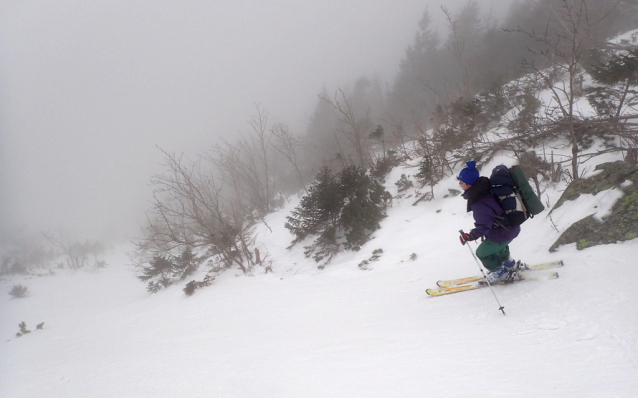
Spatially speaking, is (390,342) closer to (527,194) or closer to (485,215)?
(485,215)

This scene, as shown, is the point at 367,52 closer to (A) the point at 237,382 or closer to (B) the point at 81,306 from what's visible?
(B) the point at 81,306

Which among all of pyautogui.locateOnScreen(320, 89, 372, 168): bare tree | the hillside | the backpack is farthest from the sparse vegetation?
the backpack

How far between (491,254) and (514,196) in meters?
0.93

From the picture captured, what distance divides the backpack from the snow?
93 cm

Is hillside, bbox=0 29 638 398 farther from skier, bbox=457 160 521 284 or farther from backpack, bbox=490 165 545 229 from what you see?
backpack, bbox=490 165 545 229

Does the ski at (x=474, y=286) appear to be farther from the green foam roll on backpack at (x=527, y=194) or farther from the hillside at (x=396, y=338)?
the green foam roll on backpack at (x=527, y=194)

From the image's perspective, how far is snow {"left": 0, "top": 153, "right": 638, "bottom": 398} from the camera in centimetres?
226

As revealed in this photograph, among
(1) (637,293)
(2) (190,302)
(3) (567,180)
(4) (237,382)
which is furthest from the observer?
(2) (190,302)

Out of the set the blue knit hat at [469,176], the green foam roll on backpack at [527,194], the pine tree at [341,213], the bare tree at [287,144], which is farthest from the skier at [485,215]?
the bare tree at [287,144]

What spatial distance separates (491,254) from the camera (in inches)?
152

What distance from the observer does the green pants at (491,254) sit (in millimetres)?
3777

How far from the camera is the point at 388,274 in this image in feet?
22.5

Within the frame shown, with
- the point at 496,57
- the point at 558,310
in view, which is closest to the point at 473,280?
the point at 558,310

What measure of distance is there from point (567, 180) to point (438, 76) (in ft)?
103
